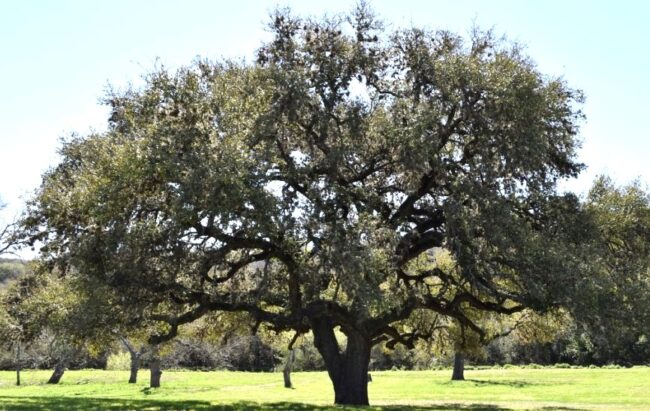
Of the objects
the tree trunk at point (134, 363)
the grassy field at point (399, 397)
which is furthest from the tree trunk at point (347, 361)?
the tree trunk at point (134, 363)

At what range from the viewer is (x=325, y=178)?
880 inches

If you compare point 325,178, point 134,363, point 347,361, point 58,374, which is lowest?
point 347,361

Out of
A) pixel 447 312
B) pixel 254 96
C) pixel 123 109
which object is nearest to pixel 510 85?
pixel 254 96

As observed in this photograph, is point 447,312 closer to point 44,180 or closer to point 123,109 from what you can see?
point 123,109

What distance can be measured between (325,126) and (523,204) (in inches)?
268

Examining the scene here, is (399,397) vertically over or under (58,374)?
under

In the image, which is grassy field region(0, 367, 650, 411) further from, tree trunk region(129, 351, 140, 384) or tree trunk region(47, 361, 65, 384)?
tree trunk region(129, 351, 140, 384)

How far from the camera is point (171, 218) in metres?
19.8

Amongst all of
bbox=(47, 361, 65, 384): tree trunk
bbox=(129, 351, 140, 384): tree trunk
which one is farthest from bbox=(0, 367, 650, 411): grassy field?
bbox=(129, 351, 140, 384): tree trunk

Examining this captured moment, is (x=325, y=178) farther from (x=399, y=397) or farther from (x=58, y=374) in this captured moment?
(x=58, y=374)

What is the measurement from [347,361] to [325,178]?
25.8ft

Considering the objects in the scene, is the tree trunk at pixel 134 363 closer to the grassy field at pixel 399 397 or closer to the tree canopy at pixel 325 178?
the grassy field at pixel 399 397

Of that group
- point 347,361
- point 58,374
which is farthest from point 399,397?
point 58,374

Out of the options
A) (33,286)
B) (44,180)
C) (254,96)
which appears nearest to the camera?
(254,96)
